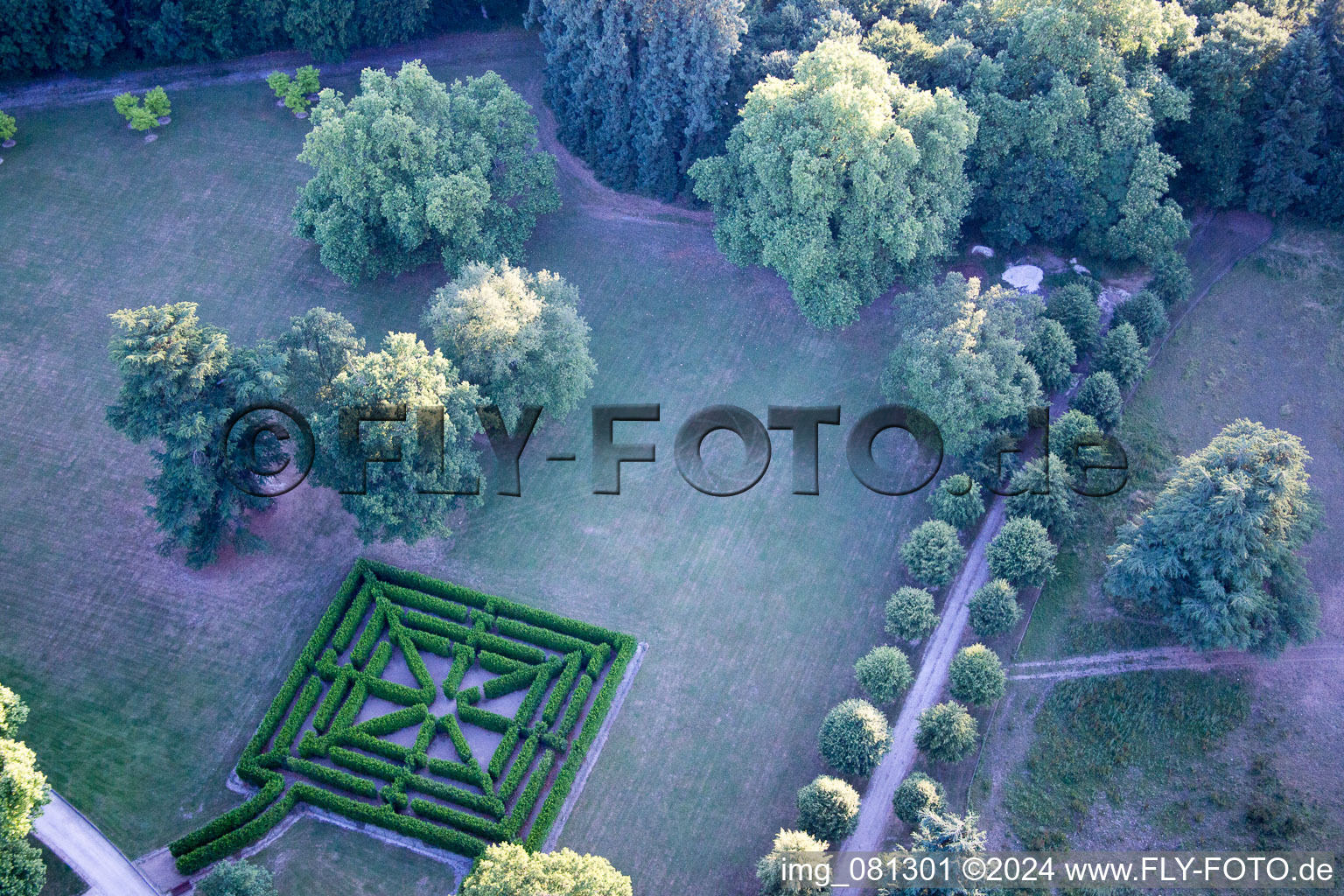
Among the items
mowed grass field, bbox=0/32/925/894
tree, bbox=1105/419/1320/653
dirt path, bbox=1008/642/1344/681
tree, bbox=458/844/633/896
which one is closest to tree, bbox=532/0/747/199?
mowed grass field, bbox=0/32/925/894

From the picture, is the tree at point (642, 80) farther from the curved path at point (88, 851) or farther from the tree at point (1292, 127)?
the curved path at point (88, 851)

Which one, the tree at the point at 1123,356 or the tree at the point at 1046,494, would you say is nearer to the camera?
the tree at the point at 1046,494

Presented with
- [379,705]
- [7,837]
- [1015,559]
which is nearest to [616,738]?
[379,705]

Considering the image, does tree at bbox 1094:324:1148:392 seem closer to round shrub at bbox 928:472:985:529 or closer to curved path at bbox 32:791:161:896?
round shrub at bbox 928:472:985:529

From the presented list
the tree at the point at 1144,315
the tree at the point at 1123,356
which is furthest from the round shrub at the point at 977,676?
the tree at the point at 1144,315

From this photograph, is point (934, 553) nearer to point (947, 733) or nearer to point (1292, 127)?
point (947, 733)

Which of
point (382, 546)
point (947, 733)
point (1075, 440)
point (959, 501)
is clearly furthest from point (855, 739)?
point (382, 546)
